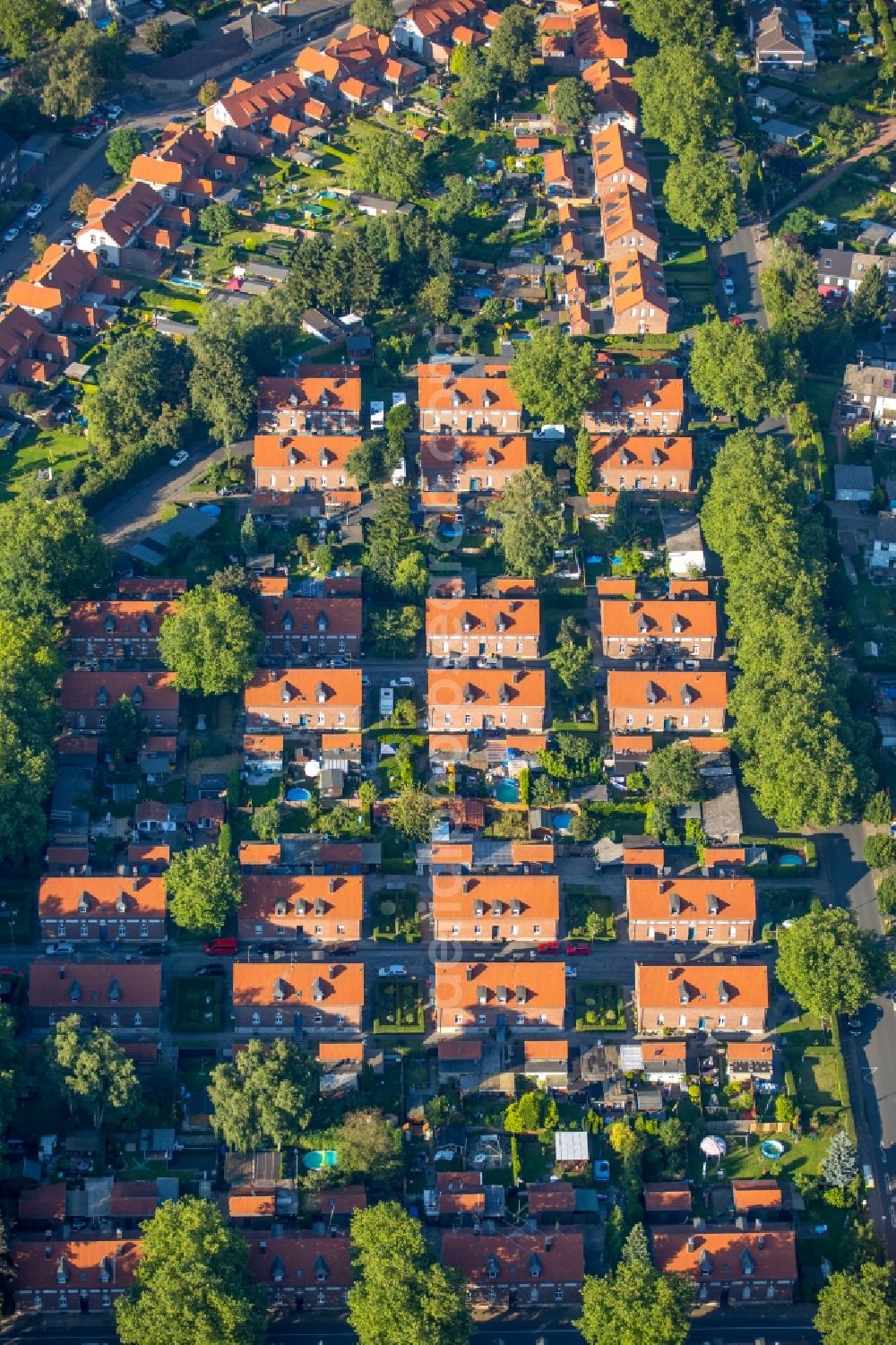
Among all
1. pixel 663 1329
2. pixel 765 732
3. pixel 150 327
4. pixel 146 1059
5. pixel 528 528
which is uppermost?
pixel 150 327

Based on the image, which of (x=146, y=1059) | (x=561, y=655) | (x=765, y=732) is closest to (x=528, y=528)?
(x=561, y=655)

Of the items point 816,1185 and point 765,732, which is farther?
point 765,732

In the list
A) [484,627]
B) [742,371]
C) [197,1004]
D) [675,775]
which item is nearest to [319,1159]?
[197,1004]

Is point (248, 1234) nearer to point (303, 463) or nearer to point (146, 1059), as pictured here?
point (146, 1059)

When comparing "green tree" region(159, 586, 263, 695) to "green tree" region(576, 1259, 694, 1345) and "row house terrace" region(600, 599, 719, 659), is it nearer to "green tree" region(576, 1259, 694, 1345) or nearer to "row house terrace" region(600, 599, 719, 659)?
"row house terrace" region(600, 599, 719, 659)

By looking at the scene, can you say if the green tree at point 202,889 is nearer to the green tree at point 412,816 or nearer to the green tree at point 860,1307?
the green tree at point 412,816

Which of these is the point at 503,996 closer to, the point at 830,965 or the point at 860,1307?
the point at 830,965

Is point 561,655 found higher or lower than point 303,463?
lower

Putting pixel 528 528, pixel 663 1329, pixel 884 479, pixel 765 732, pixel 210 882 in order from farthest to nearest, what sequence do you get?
pixel 884 479 < pixel 528 528 < pixel 765 732 < pixel 210 882 < pixel 663 1329
